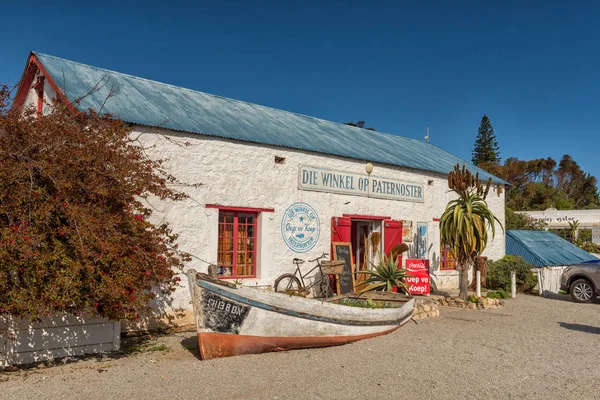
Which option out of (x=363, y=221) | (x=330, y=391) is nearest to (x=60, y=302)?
(x=330, y=391)

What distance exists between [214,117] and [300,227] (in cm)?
319

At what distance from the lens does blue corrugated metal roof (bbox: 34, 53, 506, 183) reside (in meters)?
9.59

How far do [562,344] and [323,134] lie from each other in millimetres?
7777

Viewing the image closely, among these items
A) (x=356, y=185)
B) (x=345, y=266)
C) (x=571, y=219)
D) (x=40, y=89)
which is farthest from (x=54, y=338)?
(x=571, y=219)

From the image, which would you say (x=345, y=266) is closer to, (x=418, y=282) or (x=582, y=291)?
(x=418, y=282)

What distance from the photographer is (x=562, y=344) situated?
8.50 meters

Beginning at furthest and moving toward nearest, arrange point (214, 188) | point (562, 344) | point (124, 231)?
point (214, 188) → point (562, 344) → point (124, 231)

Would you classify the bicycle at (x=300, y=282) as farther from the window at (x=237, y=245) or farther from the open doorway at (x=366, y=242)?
the open doorway at (x=366, y=242)

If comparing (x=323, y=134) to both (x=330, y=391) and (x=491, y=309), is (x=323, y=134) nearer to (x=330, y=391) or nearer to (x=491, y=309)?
(x=491, y=309)

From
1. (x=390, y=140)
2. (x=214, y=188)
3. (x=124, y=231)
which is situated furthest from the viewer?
(x=390, y=140)

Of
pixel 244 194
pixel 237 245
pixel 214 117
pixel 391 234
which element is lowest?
pixel 237 245

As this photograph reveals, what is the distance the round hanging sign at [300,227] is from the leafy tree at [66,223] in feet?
14.3

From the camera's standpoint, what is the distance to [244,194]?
1041 centimetres

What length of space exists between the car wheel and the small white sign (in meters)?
5.12
